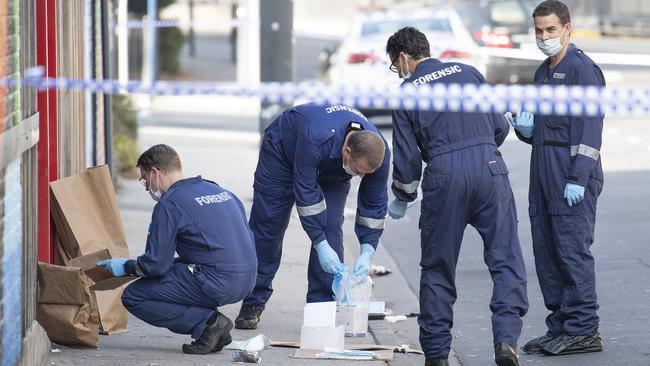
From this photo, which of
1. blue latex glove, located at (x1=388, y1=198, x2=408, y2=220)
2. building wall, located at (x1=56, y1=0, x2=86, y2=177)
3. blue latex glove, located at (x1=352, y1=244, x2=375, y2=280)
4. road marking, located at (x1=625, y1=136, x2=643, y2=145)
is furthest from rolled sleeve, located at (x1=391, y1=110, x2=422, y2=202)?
road marking, located at (x1=625, y1=136, x2=643, y2=145)

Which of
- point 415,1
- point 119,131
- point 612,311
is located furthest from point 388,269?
point 415,1

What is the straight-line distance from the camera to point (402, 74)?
6.29 metres

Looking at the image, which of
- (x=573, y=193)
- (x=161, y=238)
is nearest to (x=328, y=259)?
(x=161, y=238)

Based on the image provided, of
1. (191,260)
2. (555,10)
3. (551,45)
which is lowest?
(191,260)

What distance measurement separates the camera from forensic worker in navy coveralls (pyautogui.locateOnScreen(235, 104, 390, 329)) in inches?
254

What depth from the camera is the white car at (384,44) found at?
57.5 ft

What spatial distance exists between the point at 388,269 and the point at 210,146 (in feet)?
24.9

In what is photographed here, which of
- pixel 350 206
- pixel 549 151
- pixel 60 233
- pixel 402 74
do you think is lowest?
pixel 350 206

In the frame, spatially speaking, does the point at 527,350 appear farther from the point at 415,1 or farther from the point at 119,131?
the point at 415,1

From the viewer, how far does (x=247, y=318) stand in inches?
284

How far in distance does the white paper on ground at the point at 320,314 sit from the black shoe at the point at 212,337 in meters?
0.42

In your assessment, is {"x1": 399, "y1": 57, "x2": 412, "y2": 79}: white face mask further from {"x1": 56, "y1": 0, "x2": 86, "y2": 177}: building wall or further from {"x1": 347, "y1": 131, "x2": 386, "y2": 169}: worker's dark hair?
{"x1": 56, "y1": 0, "x2": 86, "y2": 177}: building wall

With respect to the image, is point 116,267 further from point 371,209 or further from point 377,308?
point 377,308

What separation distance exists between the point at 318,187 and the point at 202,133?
11784mm
